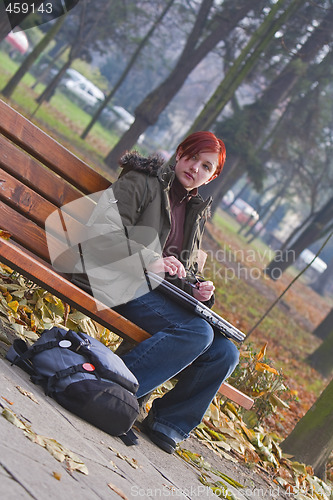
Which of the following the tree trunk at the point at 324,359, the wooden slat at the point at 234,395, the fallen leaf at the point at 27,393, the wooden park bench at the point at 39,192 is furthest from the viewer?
the tree trunk at the point at 324,359

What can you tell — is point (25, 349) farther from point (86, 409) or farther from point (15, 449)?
point (15, 449)

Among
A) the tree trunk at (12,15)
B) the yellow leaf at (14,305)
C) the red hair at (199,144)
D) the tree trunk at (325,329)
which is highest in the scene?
the tree trunk at (12,15)

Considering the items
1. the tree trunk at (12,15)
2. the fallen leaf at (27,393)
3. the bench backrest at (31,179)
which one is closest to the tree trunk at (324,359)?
the tree trunk at (12,15)

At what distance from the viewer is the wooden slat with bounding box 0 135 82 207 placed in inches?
171

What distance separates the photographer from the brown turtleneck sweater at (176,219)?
4590 mm

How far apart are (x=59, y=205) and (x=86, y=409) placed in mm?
1399

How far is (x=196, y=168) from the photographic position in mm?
4527

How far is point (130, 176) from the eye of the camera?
170 inches

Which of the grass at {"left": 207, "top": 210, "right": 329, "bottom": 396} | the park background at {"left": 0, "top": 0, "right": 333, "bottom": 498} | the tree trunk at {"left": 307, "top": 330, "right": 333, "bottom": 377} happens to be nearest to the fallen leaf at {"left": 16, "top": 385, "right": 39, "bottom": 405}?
the park background at {"left": 0, "top": 0, "right": 333, "bottom": 498}

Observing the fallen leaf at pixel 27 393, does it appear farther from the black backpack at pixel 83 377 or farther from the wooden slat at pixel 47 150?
the wooden slat at pixel 47 150

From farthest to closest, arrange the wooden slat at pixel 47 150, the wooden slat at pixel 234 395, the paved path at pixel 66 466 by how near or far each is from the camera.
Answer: the wooden slat at pixel 234 395
the wooden slat at pixel 47 150
the paved path at pixel 66 466

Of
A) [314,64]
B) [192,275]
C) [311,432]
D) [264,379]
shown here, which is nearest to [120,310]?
[192,275]

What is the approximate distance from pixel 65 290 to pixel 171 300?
692 millimetres

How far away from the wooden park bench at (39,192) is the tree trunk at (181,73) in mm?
14613
